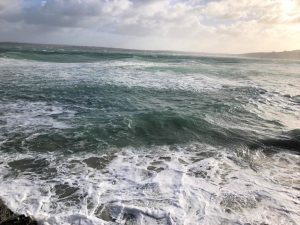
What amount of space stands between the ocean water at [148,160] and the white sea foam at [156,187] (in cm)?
2

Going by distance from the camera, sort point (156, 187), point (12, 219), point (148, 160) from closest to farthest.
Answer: point (12, 219), point (156, 187), point (148, 160)

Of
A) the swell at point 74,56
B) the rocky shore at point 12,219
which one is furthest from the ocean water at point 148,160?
the swell at point 74,56

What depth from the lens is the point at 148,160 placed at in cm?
731

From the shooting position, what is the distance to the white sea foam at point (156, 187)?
499cm

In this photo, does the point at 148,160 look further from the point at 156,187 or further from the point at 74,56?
the point at 74,56

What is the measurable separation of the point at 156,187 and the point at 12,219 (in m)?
2.67

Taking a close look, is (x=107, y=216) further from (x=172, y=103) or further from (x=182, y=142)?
(x=172, y=103)

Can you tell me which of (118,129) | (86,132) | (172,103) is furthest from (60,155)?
(172,103)

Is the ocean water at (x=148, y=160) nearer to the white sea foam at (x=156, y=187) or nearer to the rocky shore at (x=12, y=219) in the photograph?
the white sea foam at (x=156, y=187)

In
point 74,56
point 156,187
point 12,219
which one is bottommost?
point 156,187

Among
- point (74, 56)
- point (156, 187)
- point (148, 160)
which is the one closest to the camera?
point (156, 187)

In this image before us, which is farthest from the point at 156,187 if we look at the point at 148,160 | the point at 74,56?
the point at 74,56

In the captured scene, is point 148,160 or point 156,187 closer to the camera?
point 156,187

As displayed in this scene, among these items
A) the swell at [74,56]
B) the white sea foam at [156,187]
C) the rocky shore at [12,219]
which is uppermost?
the swell at [74,56]
